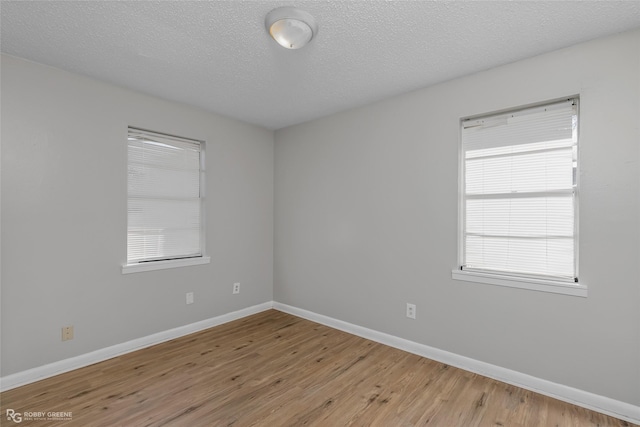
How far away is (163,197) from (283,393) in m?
2.26

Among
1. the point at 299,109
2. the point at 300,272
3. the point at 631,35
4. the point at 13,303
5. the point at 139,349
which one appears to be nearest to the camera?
the point at 631,35

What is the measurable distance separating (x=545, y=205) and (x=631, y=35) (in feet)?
3.88

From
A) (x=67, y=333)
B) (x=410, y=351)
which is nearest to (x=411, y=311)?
(x=410, y=351)

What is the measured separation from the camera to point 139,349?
295 centimetres

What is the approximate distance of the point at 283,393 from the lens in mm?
2260

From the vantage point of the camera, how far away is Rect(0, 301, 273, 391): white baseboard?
2.31 m

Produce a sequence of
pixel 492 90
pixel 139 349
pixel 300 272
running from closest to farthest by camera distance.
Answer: pixel 492 90 < pixel 139 349 < pixel 300 272

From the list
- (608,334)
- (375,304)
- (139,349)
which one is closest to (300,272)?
(375,304)

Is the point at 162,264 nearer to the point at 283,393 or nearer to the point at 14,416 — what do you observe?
the point at 14,416

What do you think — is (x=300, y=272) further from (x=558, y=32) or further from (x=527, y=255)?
(x=558, y=32)


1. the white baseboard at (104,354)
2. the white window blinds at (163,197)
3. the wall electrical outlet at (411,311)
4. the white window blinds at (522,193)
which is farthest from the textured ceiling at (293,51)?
the white baseboard at (104,354)

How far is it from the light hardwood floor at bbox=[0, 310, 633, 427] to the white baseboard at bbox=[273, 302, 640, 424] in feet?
0.19

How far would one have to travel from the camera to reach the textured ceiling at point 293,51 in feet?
5.88

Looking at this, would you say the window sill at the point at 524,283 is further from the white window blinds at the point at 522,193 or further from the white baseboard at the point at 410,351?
the white baseboard at the point at 410,351
